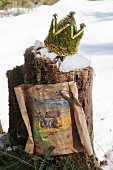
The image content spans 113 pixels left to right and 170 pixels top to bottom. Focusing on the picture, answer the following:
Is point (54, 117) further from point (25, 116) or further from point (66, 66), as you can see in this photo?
point (66, 66)

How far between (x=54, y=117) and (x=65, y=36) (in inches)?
20.7

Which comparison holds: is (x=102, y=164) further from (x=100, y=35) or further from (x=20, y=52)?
(x=100, y=35)

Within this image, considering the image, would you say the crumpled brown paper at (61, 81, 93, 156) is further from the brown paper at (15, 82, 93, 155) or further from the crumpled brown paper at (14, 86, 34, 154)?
the crumpled brown paper at (14, 86, 34, 154)

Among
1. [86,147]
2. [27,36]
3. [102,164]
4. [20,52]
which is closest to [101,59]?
[20,52]

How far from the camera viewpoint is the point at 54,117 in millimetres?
2012

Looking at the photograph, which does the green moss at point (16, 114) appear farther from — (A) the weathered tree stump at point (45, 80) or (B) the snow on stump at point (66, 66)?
(B) the snow on stump at point (66, 66)

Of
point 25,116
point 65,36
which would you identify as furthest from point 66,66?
point 25,116

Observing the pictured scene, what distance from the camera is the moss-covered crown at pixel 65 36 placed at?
2027 mm

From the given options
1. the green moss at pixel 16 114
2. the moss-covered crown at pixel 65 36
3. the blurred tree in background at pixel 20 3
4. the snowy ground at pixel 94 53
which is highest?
the moss-covered crown at pixel 65 36

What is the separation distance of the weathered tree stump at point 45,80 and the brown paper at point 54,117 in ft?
0.20

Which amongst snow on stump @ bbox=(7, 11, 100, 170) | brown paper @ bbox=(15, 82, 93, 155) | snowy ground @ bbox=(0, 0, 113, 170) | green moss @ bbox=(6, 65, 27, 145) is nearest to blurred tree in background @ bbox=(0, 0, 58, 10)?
snowy ground @ bbox=(0, 0, 113, 170)

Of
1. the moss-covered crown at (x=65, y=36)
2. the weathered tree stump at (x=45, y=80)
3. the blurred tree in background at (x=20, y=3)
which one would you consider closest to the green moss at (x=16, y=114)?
the weathered tree stump at (x=45, y=80)

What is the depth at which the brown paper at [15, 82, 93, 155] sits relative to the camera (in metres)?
1.99

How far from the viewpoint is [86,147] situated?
2.08 metres
